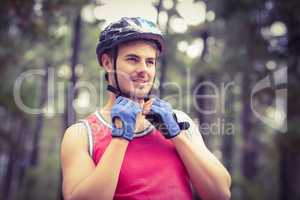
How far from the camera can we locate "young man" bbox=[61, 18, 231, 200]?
1798mm

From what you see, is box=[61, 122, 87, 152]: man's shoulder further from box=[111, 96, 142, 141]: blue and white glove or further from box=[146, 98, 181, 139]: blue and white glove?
box=[146, 98, 181, 139]: blue and white glove

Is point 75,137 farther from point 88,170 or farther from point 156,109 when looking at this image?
point 156,109

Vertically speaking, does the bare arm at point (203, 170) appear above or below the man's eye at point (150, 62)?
below

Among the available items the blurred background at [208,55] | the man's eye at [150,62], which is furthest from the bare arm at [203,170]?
the blurred background at [208,55]

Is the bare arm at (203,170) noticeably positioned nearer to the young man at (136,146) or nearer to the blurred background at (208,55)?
the young man at (136,146)

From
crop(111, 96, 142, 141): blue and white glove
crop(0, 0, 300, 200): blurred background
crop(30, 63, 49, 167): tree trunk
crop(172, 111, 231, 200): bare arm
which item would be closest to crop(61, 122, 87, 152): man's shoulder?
crop(111, 96, 142, 141): blue and white glove

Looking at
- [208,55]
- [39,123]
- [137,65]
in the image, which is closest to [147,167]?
[137,65]

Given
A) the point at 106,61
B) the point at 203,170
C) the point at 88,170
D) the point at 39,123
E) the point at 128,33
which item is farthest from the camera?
the point at 39,123

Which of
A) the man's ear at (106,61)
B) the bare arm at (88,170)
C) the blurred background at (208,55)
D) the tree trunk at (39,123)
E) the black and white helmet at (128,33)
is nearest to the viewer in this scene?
the bare arm at (88,170)

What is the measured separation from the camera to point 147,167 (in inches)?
75.7

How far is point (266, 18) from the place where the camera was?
26.9 ft

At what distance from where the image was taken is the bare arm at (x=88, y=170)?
1.74 m

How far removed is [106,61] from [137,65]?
235 millimetres

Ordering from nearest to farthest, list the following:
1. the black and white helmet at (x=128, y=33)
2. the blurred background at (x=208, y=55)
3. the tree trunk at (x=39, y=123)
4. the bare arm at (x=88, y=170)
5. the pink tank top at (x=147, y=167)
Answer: the bare arm at (x=88, y=170) → the pink tank top at (x=147, y=167) → the black and white helmet at (x=128, y=33) → the blurred background at (x=208, y=55) → the tree trunk at (x=39, y=123)
